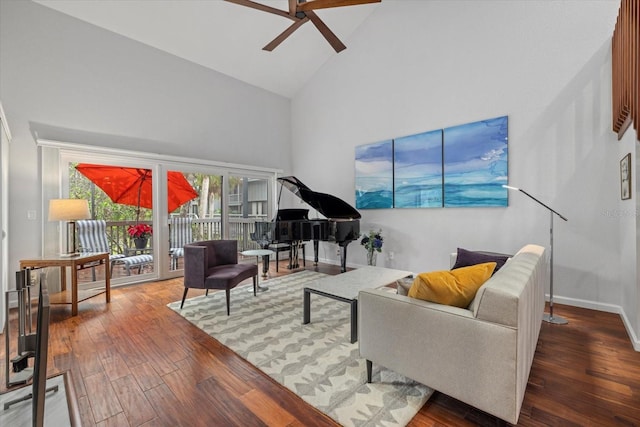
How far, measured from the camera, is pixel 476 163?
4059 millimetres

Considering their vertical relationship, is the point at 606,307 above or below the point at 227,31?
below

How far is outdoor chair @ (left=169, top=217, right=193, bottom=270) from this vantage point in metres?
4.94

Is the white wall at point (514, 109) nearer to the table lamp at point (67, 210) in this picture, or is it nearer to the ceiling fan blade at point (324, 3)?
the ceiling fan blade at point (324, 3)

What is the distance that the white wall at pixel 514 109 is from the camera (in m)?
3.23

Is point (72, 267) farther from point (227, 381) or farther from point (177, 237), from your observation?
point (227, 381)

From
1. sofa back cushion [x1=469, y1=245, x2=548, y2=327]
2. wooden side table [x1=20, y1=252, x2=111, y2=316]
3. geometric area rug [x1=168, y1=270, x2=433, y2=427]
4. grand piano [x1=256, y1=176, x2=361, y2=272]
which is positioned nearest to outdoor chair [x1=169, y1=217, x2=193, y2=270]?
wooden side table [x1=20, y1=252, x2=111, y2=316]

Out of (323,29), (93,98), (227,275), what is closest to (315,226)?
(227,275)

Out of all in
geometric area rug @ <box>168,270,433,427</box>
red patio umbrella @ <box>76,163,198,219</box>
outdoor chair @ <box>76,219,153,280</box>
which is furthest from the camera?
red patio umbrella @ <box>76,163,198,219</box>

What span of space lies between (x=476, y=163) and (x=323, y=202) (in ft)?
7.99

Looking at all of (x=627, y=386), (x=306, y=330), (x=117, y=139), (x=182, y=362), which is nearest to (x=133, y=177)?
(x=117, y=139)

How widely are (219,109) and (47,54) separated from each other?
2.46m

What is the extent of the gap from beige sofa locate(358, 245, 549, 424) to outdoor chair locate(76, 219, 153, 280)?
4.19 metres

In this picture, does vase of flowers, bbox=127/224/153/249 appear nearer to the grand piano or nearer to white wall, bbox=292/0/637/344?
the grand piano

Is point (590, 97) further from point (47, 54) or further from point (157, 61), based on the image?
Answer: point (47, 54)
